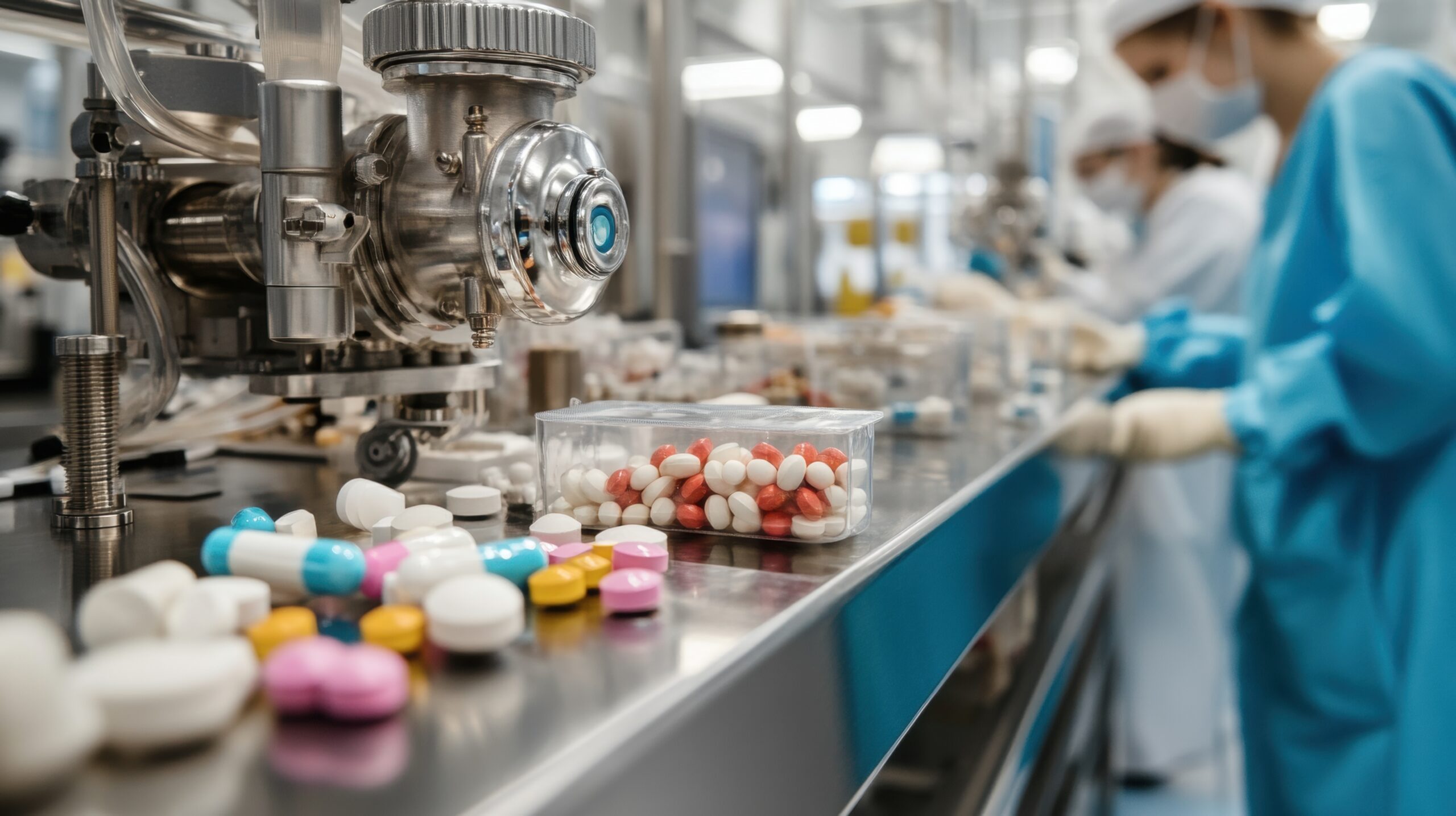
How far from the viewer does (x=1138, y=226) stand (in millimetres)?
3885

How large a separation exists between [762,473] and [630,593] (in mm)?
174

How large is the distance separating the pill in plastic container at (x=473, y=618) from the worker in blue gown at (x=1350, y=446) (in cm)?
109

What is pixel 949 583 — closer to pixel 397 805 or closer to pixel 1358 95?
pixel 397 805

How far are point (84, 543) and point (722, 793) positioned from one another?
1.48 feet

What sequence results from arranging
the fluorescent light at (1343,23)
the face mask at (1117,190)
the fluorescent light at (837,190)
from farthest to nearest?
1. the fluorescent light at (837,190)
2. the fluorescent light at (1343,23)
3. the face mask at (1117,190)

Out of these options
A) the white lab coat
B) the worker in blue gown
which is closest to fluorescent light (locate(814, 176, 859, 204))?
the white lab coat

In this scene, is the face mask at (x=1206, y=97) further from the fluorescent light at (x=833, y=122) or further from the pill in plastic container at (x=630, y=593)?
the fluorescent light at (x=833, y=122)

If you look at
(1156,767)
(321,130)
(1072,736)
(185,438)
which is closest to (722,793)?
(321,130)

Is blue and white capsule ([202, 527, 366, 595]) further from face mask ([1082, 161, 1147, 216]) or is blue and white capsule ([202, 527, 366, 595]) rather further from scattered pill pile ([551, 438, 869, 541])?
face mask ([1082, 161, 1147, 216])

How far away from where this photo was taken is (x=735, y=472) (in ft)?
1.98

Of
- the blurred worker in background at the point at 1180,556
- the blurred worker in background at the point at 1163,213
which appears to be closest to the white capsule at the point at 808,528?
the blurred worker in background at the point at 1180,556

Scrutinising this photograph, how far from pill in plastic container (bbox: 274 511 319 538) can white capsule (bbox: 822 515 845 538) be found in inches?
11.8

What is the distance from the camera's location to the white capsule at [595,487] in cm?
63

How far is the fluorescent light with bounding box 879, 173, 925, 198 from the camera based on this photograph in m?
7.76
